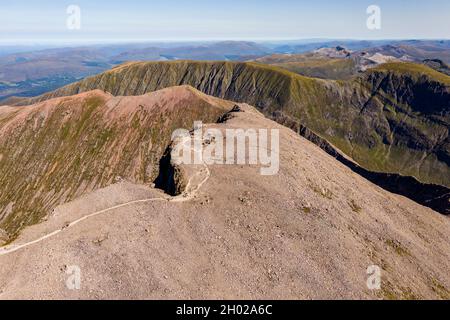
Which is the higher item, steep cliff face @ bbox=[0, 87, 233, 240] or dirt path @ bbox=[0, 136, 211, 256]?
dirt path @ bbox=[0, 136, 211, 256]

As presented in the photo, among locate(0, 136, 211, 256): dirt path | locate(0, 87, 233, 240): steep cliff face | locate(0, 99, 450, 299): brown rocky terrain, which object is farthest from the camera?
locate(0, 87, 233, 240): steep cliff face

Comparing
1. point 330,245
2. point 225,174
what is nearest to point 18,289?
point 225,174

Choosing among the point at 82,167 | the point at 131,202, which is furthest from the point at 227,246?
the point at 82,167

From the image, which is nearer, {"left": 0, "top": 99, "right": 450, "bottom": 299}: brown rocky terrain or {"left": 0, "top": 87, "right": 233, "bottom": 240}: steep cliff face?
{"left": 0, "top": 99, "right": 450, "bottom": 299}: brown rocky terrain

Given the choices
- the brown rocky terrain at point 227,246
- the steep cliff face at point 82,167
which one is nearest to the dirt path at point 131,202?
the brown rocky terrain at point 227,246

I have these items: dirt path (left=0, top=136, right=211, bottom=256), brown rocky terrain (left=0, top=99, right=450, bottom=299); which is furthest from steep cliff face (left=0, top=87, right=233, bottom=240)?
brown rocky terrain (left=0, top=99, right=450, bottom=299)

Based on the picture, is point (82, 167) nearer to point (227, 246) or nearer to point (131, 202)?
point (131, 202)

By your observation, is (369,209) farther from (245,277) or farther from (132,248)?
(132,248)

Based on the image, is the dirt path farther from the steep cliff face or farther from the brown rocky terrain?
the steep cliff face
